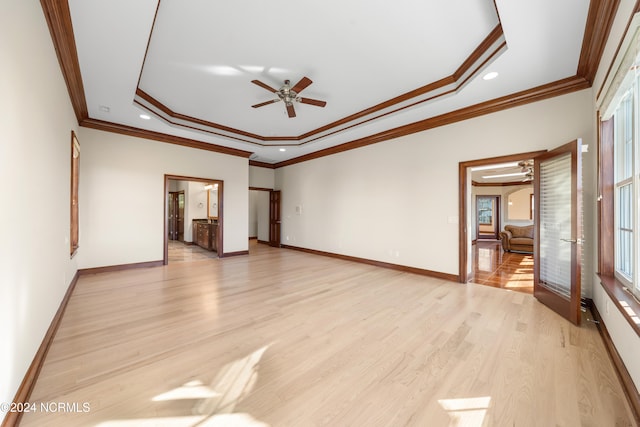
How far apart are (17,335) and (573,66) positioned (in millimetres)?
5734

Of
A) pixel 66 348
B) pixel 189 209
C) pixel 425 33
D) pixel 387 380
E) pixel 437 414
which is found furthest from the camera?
pixel 189 209

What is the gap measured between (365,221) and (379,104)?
258 centimetres

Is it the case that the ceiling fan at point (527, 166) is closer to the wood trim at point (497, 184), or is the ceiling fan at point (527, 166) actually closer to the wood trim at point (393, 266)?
the wood trim at point (393, 266)

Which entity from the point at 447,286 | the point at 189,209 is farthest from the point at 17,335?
the point at 189,209

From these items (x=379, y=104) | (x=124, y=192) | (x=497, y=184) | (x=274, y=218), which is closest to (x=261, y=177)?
(x=274, y=218)

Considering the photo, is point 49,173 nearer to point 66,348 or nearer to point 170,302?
point 66,348

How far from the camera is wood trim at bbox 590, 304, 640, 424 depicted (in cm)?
158

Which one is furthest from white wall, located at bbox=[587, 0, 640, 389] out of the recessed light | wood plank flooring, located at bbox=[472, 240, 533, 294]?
wood plank flooring, located at bbox=[472, 240, 533, 294]

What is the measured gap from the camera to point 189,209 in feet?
32.2

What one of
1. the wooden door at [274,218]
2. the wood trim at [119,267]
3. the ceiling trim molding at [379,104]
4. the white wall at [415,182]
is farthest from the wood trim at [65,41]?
the wooden door at [274,218]

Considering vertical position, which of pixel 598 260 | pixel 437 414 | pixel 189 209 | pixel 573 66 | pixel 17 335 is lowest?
pixel 437 414

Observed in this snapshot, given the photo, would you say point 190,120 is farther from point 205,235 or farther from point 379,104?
point 205,235

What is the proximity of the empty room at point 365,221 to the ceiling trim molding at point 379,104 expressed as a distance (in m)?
0.04

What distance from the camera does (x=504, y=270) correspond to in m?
5.48
